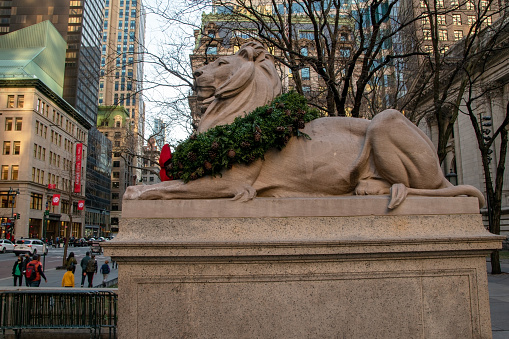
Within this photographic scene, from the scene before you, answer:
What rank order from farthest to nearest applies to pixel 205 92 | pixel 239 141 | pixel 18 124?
pixel 18 124 → pixel 205 92 → pixel 239 141

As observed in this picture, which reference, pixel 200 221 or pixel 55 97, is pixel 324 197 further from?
pixel 55 97

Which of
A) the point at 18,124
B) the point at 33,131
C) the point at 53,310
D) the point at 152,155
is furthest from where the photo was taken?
the point at 33,131

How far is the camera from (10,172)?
5712cm

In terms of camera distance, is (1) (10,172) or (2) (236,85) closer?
Result: (2) (236,85)

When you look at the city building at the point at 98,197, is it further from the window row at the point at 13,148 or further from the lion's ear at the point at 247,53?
the lion's ear at the point at 247,53

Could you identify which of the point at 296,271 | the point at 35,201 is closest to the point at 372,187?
the point at 296,271

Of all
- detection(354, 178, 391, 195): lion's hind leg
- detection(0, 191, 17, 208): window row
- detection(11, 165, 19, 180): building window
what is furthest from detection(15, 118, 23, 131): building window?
detection(354, 178, 391, 195): lion's hind leg

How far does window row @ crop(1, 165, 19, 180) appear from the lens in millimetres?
57125

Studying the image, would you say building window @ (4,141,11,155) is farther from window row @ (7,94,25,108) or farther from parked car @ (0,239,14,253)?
parked car @ (0,239,14,253)

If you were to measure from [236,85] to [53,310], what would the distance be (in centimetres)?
516

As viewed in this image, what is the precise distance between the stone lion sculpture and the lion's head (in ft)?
0.09

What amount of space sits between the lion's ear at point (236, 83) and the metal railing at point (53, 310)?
4304mm

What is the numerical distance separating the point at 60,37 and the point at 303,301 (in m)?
77.3

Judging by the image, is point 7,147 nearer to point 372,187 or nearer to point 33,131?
point 33,131
